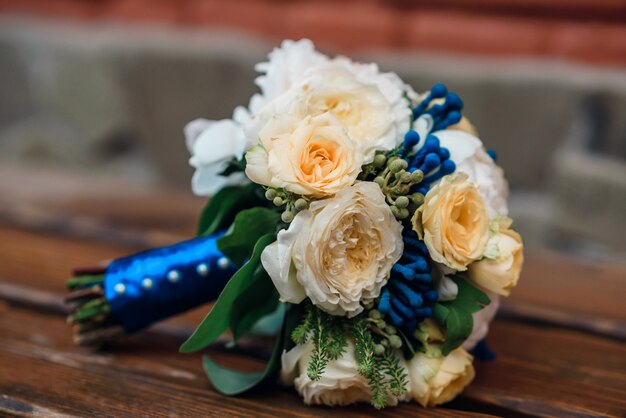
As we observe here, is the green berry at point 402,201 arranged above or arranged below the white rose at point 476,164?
below

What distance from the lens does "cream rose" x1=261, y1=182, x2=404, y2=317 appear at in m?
0.66

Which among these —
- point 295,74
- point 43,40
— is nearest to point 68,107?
point 43,40

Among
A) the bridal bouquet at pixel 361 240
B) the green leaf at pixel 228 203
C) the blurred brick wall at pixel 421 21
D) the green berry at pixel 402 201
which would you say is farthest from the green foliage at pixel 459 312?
the blurred brick wall at pixel 421 21

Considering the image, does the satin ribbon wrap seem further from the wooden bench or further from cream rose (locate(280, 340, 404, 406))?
cream rose (locate(280, 340, 404, 406))

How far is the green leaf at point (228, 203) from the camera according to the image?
82cm

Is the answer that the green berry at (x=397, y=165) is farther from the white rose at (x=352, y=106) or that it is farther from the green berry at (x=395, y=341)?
the green berry at (x=395, y=341)

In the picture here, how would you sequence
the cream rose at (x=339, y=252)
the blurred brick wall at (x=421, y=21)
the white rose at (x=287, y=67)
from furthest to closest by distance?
the blurred brick wall at (x=421, y=21), the white rose at (x=287, y=67), the cream rose at (x=339, y=252)

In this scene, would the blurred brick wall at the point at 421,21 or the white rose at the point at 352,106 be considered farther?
the blurred brick wall at the point at 421,21

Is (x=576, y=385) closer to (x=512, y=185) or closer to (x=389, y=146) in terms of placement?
(x=389, y=146)

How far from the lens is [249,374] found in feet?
2.57

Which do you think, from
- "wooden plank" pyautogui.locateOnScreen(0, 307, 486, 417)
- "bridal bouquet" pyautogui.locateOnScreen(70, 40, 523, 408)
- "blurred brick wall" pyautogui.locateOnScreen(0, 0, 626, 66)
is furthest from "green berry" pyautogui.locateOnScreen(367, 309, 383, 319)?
"blurred brick wall" pyautogui.locateOnScreen(0, 0, 626, 66)

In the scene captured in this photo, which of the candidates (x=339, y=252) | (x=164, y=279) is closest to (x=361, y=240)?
(x=339, y=252)

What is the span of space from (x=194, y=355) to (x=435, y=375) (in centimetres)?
30

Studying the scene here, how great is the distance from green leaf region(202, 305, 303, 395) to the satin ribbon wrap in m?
0.11
